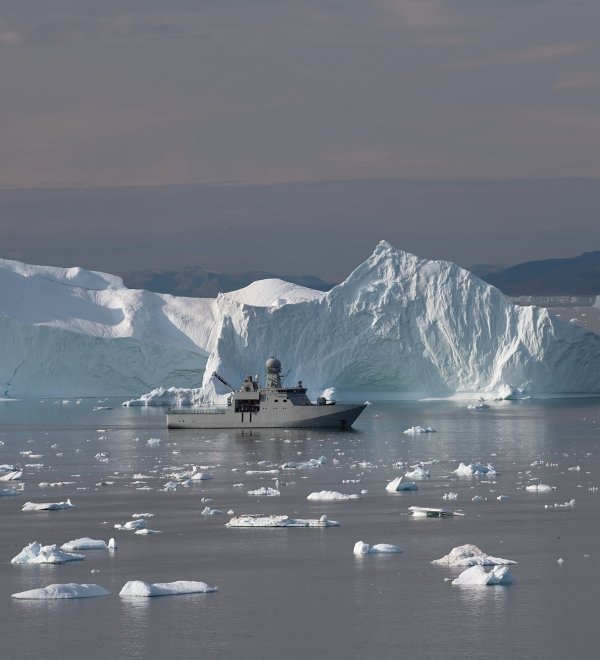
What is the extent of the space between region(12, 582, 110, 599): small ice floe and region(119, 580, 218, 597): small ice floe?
303 mm

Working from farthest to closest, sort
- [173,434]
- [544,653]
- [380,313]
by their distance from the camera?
[380,313] < [173,434] < [544,653]

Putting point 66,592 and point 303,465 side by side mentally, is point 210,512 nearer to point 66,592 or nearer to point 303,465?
point 66,592

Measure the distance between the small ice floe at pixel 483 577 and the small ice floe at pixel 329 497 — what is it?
339 inches

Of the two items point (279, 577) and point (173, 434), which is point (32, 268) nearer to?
point (173, 434)

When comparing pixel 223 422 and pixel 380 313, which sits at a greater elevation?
Answer: pixel 380 313

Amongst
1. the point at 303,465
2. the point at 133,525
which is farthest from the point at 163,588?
the point at 303,465

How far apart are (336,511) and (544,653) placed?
33.6 ft

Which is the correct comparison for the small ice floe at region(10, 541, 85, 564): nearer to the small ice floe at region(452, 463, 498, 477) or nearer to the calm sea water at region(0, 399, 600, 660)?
the calm sea water at region(0, 399, 600, 660)

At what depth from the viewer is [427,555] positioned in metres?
18.7

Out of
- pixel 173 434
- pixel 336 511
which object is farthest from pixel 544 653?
pixel 173 434

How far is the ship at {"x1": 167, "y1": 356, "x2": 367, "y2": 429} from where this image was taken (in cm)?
4831

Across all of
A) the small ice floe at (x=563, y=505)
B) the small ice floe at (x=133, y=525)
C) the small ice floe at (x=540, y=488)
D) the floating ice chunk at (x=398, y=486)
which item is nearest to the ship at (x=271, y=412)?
the floating ice chunk at (x=398, y=486)

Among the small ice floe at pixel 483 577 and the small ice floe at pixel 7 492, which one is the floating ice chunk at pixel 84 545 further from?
the small ice floe at pixel 7 492

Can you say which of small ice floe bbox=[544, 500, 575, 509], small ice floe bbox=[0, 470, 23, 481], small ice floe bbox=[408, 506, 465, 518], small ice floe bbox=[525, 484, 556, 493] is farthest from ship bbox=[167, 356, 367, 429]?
small ice floe bbox=[408, 506, 465, 518]
